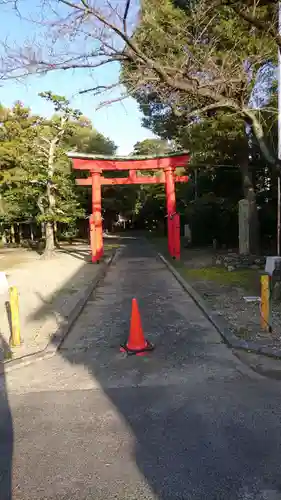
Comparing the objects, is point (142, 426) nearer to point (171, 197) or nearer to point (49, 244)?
point (171, 197)

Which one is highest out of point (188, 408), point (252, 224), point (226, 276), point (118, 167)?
point (118, 167)

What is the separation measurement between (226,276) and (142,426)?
9082 mm

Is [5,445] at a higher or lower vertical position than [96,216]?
lower

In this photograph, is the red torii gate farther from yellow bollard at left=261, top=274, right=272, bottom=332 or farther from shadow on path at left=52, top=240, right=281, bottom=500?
yellow bollard at left=261, top=274, right=272, bottom=332

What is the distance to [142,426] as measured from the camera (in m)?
3.56

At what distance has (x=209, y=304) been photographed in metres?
8.30

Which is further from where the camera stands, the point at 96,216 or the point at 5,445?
the point at 96,216

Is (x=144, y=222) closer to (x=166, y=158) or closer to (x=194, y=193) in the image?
(x=194, y=193)

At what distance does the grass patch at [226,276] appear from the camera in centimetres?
1079

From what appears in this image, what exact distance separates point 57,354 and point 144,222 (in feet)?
158

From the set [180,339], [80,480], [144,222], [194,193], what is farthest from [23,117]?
[80,480]

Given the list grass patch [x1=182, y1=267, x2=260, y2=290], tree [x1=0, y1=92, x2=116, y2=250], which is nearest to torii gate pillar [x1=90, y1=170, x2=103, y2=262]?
tree [x1=0, y1=92, x2=116, y2=250]

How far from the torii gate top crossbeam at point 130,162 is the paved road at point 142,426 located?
13.1 m

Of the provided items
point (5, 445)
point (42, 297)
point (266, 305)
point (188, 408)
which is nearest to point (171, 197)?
point (42, 297)
